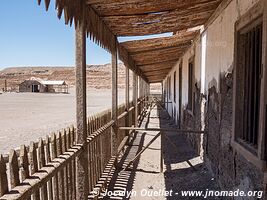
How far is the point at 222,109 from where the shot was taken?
181 inches

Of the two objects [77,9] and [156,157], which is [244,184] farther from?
[156,157]

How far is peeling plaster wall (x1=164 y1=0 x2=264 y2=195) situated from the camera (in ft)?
11.4

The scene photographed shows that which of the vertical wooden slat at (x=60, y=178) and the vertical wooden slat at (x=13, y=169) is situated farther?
the vertical wooden slat at (x=60, y=178)

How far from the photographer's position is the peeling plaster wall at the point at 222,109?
3.48 meters

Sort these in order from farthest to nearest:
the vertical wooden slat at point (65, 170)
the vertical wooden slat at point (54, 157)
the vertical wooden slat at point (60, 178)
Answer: the vertical wooden slat at point (65, 170), the vertical wooden slat at point (60, 178), the vertical wooden slat at point (54, 157)

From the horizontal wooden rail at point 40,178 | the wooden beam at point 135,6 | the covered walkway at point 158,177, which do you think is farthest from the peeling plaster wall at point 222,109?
the horizontal wooden rail at point 40,178

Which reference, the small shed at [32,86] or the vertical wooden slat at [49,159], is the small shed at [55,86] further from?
the vertical wooden slat at [49,159]

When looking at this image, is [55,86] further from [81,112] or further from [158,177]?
[81,112]

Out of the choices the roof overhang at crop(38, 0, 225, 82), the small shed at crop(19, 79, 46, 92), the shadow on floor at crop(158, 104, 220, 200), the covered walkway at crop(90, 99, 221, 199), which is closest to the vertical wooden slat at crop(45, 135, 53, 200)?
the roof overhang at crop(38, 0, 225, 82)

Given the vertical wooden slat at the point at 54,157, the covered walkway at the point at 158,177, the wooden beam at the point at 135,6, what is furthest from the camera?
the covered walkway at the point at 158,177

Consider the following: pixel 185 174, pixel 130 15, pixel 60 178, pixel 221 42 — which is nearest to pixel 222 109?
pixel 221 42

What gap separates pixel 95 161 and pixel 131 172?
5.05 ft

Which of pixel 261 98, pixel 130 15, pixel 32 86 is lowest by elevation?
pixel 261 98

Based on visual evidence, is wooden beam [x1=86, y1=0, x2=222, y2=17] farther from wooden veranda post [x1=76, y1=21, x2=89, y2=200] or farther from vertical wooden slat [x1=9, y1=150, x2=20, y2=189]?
vertical wooden slat [x1=9, y1=150, x2=20, y2=189]
